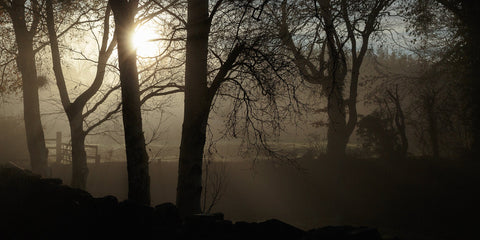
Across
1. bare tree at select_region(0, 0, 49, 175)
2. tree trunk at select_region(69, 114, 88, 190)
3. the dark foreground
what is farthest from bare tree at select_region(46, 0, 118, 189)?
the dark foreground

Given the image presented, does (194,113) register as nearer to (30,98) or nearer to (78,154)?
(78,154)

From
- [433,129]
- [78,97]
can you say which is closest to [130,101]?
[78,97]

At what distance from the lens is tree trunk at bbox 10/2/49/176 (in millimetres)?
12789

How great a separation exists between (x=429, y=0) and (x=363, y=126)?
6.45m

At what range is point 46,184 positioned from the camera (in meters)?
5.70

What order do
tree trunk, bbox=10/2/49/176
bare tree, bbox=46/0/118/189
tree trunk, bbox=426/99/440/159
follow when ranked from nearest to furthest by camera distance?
bare tree, bbox=46/0/118/189
tree trunk, bbox=10/2/49/176
tree trunk, bbox=426/99/440/159

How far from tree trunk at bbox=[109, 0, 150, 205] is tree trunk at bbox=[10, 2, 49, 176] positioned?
296 inches

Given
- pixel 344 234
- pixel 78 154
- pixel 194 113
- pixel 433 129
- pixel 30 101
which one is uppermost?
pixel 30 101

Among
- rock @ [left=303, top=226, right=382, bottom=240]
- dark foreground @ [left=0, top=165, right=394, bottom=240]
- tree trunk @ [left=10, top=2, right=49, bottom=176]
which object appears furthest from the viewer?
tree trunk @ [left=10, top=2, right=49, bottom=176]

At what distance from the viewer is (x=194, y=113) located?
23.6ft

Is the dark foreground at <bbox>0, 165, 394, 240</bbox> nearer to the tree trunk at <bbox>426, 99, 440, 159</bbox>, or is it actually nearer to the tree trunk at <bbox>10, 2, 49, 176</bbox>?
the tree trunk at <bbox>10, 2, 49, 176</bbox>

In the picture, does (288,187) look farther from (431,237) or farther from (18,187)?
(18,187)

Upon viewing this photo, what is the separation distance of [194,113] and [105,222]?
3.05 metres

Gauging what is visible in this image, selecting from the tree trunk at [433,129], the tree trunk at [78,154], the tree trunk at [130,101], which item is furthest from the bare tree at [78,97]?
the tree trunk at [433,129]
